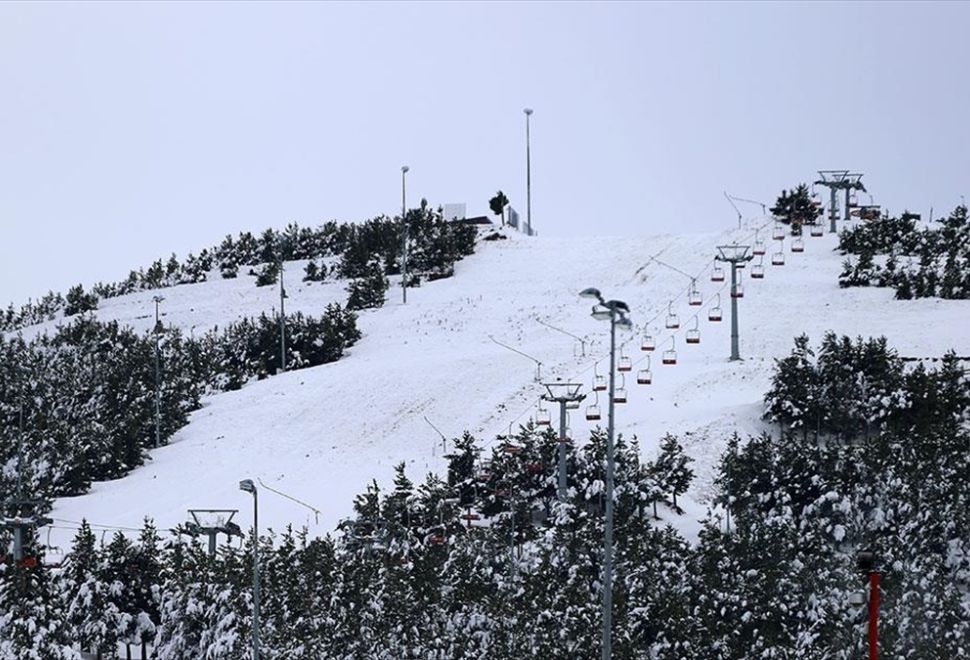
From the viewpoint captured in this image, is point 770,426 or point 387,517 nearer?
point 387,517

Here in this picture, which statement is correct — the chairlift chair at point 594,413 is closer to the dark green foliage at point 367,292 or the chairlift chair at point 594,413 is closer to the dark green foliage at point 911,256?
the dark green foliage at point 911,256

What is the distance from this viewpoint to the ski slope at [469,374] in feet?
217

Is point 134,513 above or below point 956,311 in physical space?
below

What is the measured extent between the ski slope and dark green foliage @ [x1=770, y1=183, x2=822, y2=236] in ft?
7.49

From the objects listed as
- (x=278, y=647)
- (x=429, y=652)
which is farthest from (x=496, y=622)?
(x=278, y=647)

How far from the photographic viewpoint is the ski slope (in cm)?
6625

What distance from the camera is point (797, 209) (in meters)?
108

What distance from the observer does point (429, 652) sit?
43.8 m

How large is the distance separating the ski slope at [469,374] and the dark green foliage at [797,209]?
228cm

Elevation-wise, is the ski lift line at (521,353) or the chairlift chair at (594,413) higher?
the chairlift chair at (594,413)

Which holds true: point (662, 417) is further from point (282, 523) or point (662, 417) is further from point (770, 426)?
point (282, 523)

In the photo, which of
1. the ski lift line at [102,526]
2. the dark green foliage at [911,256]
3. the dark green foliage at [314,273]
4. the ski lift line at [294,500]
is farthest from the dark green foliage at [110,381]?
the dark green foliage at [911,256]

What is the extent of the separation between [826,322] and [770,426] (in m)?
20.0

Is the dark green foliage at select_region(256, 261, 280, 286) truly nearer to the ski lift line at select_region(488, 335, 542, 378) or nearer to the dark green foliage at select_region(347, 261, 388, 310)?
the dark green foliage at select_region(347, 261, 388, 310)
